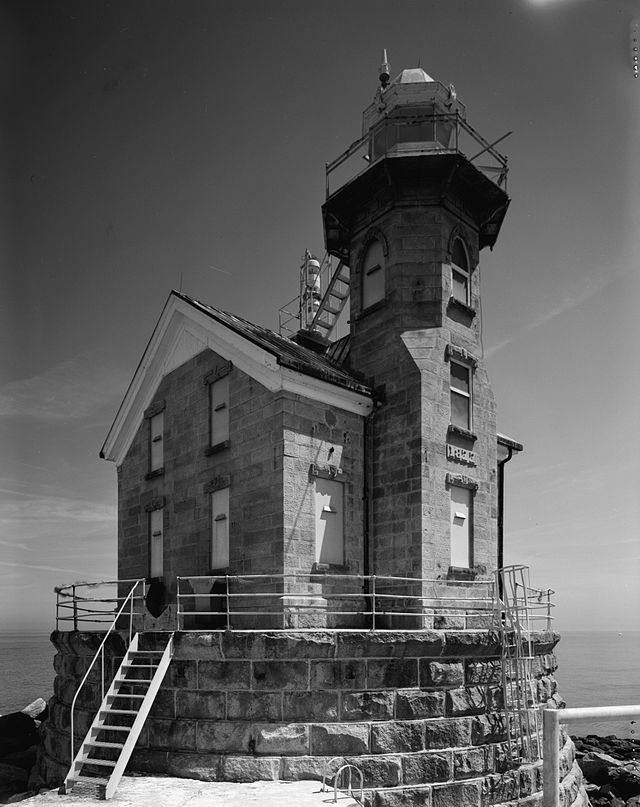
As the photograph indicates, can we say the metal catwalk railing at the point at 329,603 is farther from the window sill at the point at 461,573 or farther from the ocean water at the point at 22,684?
the ocean water at the point at 22,684

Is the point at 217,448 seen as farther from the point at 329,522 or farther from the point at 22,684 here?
the point at 22,684

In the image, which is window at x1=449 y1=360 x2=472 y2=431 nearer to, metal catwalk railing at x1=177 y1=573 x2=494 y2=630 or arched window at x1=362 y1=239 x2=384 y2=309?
arched window at x1=362 y1=239 x2=384 y2=309

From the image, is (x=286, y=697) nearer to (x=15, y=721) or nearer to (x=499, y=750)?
(x=499, y=750)

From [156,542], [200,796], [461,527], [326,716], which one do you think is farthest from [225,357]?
[200,796]

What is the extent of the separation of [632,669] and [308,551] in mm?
82241

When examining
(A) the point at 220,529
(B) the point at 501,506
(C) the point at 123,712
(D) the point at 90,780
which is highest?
(B) the point at 501,506

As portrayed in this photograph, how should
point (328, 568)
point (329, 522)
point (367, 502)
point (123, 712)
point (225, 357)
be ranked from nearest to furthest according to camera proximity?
point (123, 712) → point (328, 568) → point (329, 522) → point (367, 502) → point (225, 357)

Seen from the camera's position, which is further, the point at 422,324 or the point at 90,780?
the point at 422,324

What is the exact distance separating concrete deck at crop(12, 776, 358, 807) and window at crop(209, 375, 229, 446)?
6763mm

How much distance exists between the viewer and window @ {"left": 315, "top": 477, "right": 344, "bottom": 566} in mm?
14711

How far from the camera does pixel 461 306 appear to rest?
17.1 meters

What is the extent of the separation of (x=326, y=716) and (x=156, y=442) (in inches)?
354

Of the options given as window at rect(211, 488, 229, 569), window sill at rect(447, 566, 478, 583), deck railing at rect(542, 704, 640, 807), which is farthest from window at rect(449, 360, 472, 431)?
deck railing at rect(542, 704, 640, 807)

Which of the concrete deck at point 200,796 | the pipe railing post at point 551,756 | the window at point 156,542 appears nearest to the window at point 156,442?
the window at point 156,542
